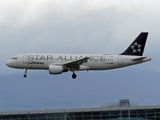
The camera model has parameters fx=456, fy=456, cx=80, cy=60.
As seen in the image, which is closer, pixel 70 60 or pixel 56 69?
pixel 56 69

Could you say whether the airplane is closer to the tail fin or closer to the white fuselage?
the white fuselage

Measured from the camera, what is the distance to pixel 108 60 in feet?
281

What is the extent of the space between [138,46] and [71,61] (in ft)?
49.8

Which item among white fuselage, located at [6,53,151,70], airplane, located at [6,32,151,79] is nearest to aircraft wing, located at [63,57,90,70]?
airplane, located at [6,32,151,79]

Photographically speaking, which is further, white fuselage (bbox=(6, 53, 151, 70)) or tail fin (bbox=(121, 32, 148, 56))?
tail fin (bbox=(121, 32, 148, 56))

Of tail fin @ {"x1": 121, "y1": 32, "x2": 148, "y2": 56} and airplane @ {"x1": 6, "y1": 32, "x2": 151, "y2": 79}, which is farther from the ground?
tail fin @ {"x1": 121, "y1": 32, "x2": 148, "y2": 56}

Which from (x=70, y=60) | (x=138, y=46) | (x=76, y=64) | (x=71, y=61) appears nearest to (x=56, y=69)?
(x=71, y=61)

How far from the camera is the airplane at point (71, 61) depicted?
82375 mm

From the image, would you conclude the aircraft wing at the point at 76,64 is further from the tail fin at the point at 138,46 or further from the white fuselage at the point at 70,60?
the tail fin at the point at 138,46

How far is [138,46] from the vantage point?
90938 millimetres

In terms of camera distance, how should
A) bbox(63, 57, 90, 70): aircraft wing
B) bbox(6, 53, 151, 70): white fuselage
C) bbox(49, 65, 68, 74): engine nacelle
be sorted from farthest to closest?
bbox(6, 53, 151, 70): white fuselage
bbox(63, 57, 90, 70): aircraft wing
bbox(49, 65, 68, 74): engine nacelle

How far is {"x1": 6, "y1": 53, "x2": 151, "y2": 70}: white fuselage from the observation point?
8256 centimetres

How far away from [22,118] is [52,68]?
49.6 ft

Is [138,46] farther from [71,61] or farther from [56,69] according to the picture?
[56,69]
